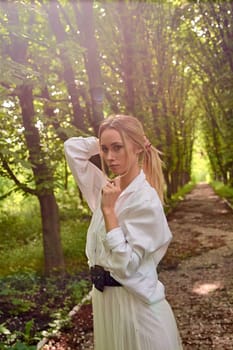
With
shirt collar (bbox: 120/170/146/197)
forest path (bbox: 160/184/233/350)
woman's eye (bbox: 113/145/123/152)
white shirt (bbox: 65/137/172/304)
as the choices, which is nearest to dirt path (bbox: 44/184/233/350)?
forest path (bbox: 160/184/233/350)

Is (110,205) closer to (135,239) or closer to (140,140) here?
(135,239)

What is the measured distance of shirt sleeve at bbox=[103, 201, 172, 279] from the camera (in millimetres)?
1998

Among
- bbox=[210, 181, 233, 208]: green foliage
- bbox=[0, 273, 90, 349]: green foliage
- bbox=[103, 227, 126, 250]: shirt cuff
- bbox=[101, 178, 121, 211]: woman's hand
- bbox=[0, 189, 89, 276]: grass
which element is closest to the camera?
bbox=[103, 227, 126, 250]: shirt cuff

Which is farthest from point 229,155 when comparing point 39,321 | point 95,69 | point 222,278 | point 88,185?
point 88,185

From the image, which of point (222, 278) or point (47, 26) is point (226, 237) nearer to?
point (222, 278)

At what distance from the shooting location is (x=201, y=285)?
7.64 m

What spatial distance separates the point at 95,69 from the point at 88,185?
5174 millimetres


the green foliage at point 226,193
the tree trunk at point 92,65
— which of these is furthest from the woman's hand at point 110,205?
the green foliage at point 226,193

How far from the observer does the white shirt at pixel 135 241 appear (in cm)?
202

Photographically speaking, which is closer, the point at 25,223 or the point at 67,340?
the point at 67,340

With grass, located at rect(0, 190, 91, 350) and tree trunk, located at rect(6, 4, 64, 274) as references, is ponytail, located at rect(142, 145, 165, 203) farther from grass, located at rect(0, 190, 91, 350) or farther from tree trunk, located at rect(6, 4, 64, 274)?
tree trunk, located at rect(6, 4, 64, 274)

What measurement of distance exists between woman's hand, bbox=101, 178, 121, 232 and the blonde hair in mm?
289

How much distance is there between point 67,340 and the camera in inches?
203

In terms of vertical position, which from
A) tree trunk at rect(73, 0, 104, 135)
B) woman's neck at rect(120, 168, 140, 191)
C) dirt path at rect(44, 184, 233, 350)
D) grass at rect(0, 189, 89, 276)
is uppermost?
tree trunk at rect(73, 0, 104, 135)
